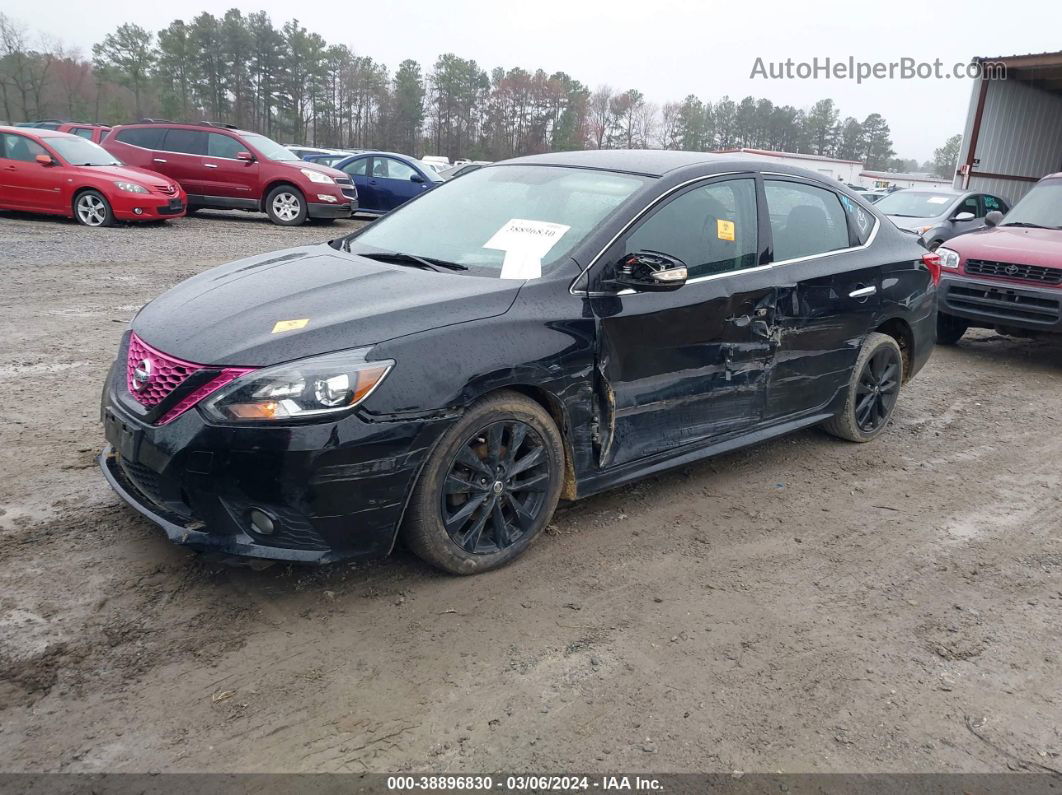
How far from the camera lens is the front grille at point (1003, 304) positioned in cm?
743

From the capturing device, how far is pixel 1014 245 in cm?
793

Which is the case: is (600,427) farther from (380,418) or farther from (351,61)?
(351,61)

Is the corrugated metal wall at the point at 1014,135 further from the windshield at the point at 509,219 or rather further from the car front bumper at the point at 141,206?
the car front bumper at the point at 141,206

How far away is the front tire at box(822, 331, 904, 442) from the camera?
5.12m

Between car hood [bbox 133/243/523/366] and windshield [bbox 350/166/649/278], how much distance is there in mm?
239

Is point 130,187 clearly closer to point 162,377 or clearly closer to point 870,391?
point 162,377

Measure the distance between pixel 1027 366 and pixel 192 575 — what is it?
7918 mm

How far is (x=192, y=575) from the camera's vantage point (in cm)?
327

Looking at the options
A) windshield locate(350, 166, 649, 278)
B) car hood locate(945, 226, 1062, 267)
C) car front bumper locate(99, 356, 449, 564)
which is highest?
windshield locate(350, 166, 649, 278)

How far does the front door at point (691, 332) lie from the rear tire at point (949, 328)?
5.23 m

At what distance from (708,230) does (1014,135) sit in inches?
545

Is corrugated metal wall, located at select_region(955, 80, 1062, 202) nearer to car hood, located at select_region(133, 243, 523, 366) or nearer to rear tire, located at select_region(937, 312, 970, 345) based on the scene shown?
rear tire, located at select_region(937, 312, 970, 345)

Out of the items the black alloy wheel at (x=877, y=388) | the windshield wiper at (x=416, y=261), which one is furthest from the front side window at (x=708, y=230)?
the black alloy wheel at (x=877, y=388)

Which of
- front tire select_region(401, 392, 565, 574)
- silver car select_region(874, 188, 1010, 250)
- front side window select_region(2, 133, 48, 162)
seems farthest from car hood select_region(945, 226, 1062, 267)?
front side window select_region(2, 133, 48, 162)
